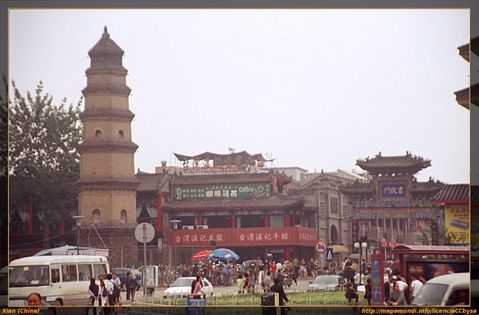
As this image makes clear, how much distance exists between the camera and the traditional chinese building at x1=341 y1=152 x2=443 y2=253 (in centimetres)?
1544

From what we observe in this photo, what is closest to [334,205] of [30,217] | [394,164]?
[394,164]

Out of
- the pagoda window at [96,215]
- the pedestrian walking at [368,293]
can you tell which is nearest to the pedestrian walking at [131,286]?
the pagoda window at [96,215]

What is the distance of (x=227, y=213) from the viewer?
16172 mm

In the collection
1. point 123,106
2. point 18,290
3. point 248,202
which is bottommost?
point 18,290

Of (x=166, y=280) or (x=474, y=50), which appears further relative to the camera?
(x=166, y=280)

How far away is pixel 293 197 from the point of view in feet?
53.1

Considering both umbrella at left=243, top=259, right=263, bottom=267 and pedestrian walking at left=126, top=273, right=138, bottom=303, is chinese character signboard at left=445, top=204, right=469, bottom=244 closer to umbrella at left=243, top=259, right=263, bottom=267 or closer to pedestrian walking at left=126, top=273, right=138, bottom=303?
umbrella at left=243, top=259, right=263, bottom=267

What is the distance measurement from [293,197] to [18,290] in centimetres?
405

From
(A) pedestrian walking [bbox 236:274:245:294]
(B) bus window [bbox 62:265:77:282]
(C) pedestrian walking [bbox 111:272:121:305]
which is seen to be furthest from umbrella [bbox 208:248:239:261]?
A: (B) bus window [bbox 62:265:77:282]

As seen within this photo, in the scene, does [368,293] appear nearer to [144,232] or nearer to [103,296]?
[144,232]

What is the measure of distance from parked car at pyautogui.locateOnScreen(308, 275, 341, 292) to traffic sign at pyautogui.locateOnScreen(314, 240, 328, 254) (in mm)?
460

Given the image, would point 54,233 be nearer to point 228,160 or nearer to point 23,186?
point 23,186

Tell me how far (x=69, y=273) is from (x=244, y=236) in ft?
8.23

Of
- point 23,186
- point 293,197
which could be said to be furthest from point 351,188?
point 23,186
